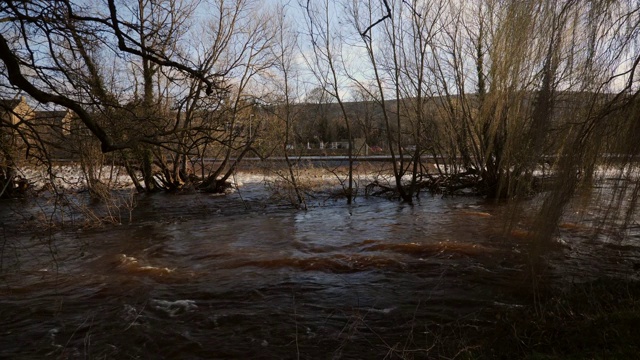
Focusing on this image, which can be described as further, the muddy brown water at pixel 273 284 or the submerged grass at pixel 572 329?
the muddy brown water at pixel 273 284

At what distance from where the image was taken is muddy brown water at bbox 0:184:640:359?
5738mm

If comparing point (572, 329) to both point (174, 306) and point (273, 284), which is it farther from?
point (174, 306)

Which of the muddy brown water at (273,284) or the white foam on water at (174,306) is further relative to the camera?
the white foam on water at (174,306)

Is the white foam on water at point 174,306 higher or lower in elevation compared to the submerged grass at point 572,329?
lower

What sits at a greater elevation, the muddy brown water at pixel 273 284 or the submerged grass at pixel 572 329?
the submerged grass at pixel 572 329

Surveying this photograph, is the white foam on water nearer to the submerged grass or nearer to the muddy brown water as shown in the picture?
the muddy brown water

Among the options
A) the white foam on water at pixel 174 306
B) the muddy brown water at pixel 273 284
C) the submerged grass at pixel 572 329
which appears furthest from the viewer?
the white foam on water at pixel 174 306

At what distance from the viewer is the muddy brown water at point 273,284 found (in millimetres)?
5738

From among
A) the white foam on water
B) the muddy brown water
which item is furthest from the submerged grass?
the white foam on water

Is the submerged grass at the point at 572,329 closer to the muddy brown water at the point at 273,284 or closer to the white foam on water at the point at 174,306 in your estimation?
the muddy brown water at the point at 273,284

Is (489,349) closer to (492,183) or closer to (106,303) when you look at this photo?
(106,303)

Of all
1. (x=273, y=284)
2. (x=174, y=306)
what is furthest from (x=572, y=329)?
(x=174, y=306)

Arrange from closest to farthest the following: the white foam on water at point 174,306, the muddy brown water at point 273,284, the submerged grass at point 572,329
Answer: the submerged grass at point 572,329
the muddy brown water at point 273,284
the white foam on water at point 174,306

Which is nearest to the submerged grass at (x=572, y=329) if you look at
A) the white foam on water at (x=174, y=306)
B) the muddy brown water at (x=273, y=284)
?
the muddy brown water at (x=273, y=284)
